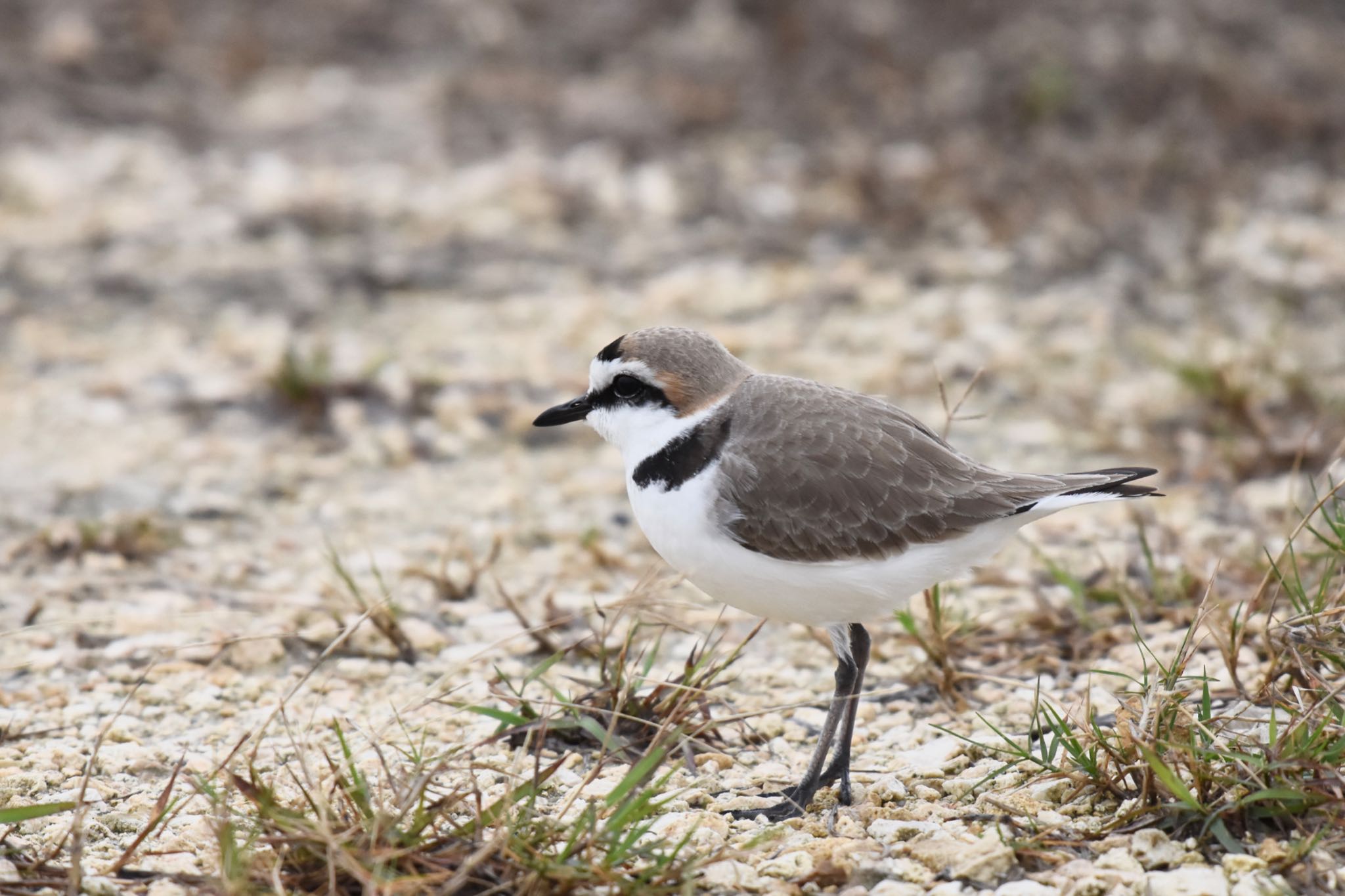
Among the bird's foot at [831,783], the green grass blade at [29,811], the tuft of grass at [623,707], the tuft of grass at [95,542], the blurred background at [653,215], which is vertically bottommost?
the green grass blade at [29,811]

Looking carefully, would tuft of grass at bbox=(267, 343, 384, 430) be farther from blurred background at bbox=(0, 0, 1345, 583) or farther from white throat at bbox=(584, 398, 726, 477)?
white throat at bbox=(584, 398, 726, 477)

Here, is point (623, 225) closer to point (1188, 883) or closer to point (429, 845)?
point (429, 845)

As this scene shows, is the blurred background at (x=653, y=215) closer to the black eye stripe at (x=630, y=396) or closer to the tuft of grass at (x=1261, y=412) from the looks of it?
the tuft of grass at (x=1261, y=412)

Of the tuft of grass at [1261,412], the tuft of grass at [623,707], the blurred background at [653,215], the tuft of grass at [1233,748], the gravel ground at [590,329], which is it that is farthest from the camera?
the blurred background at [653,215]

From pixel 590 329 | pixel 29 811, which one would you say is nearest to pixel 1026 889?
pixel 29 811

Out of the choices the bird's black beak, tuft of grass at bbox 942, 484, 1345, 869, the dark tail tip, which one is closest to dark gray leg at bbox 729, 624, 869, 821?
tuft of grass at bbox 942, 484, 1345, 869

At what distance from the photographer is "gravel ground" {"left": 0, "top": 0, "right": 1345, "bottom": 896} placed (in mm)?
3916

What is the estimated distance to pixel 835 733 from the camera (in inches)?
149

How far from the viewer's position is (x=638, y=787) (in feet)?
11.4

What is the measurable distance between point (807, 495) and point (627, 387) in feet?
2.08

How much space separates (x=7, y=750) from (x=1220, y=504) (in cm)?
456

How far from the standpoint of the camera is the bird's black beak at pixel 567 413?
12.9 feet

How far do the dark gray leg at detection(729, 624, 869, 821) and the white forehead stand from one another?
87 cm

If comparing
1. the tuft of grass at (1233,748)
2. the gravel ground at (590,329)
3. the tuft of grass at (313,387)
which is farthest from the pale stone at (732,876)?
the tuft of grass at (313,387)
